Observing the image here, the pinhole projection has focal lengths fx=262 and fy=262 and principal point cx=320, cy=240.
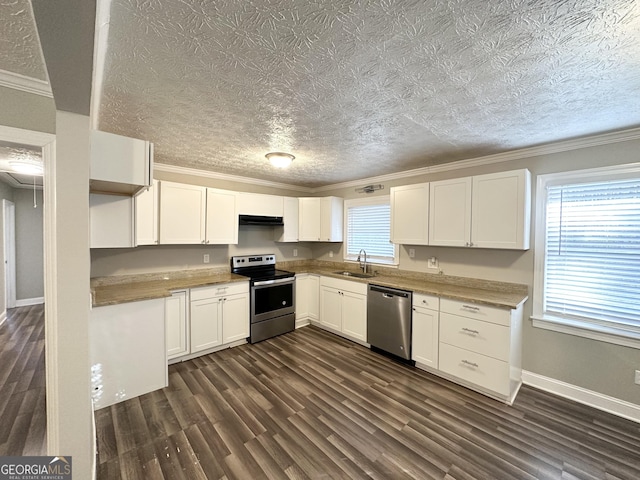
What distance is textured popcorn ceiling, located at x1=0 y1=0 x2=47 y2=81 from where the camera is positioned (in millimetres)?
1033

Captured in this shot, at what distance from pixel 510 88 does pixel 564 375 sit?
2.73 meters

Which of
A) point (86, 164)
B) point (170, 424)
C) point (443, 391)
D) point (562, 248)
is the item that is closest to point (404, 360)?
point (443, 391)

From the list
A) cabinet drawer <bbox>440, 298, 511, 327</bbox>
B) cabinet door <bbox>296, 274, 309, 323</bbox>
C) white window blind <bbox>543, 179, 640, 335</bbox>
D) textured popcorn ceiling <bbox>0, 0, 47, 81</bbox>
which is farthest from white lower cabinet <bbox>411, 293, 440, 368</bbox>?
textured popcorn ceiling <bbox>0, 0, 47, 81</bbox>

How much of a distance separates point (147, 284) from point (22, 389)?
1.37m

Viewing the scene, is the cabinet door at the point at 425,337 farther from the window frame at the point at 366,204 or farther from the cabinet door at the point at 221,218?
the cabinet door at the point at 221,218

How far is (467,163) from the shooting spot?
10.4 feet

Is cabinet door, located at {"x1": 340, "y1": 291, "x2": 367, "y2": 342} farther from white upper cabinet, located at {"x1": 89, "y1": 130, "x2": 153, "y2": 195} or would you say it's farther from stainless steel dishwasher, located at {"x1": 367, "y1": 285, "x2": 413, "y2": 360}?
white upper cabinet, located at {"x1": 89, "y1": 130, "x2": 153, "y2": 195}

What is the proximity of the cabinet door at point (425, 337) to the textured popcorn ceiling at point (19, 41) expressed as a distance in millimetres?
3467

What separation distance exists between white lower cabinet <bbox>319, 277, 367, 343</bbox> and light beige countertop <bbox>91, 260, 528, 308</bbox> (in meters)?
0.13

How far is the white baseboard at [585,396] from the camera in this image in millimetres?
2254

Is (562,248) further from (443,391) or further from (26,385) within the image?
(26,385)

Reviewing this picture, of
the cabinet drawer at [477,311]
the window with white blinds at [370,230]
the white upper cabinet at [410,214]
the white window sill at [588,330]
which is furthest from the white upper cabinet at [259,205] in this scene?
the white window sill at [588,330]

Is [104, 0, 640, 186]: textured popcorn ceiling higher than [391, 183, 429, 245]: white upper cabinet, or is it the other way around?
[104, 0, 640, 186]: textured popcorn ceiling

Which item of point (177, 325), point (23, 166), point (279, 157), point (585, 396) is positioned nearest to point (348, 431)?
point (177, 325)
